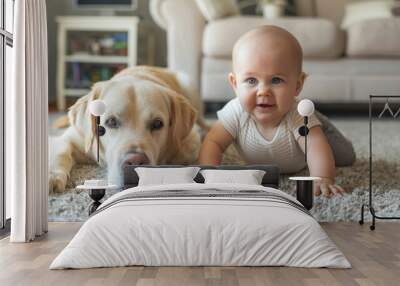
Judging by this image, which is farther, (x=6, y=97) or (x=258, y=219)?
(x=6, y=97)

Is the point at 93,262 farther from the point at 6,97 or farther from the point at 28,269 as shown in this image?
the point at 6,97

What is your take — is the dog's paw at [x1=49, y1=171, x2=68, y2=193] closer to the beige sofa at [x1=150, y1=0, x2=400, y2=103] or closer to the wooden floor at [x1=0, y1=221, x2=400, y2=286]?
the wooden floor at [x1=0, y1=221, x2=400, y2=286]

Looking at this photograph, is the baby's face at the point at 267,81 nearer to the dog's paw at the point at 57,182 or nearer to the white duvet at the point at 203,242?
the dog's paw at the point at 57,182

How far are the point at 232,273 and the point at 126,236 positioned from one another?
52 cm

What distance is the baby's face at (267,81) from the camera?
426 centimetres

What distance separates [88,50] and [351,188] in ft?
7.56

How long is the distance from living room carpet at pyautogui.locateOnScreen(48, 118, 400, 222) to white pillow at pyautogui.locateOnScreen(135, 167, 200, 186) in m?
0.35

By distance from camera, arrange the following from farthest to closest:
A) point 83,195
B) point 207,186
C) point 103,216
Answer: point 83,195 → point 207,186 → point 103,216

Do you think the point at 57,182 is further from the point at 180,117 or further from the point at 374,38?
the point at 374,38

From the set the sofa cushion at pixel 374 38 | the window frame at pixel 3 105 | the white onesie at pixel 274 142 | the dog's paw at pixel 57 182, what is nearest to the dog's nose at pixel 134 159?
the dog's paw at pixel 57 182

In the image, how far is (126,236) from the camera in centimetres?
289

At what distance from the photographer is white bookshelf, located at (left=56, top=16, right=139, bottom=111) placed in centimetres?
487

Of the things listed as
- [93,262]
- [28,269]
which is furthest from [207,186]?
[28,269]

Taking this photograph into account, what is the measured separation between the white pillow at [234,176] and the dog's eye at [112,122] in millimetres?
702
